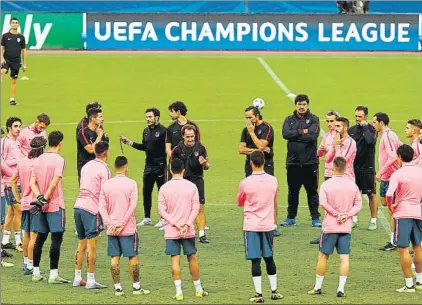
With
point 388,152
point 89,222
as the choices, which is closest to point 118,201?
point 89,222

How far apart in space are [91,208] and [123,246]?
903 mm

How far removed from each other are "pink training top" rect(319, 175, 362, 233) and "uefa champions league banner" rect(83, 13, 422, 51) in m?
27.5

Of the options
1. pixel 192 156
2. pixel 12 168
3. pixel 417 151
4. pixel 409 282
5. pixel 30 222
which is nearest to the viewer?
pixel 409 282

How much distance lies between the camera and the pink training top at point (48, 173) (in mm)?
16484

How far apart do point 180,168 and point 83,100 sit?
1936cm

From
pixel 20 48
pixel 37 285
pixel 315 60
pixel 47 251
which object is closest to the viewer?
pixel 37 285

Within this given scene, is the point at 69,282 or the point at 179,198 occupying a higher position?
the point at 179,198

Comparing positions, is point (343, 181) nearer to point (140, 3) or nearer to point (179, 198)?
point (179, 198)

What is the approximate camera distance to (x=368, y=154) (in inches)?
802

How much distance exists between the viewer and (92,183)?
1625 cm

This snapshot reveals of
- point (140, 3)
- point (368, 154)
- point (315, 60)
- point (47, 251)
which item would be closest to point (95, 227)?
point (47, 251)

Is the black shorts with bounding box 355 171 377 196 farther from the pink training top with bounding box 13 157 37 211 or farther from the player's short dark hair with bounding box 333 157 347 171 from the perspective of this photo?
the pink training top with bounding box 13 157 37 211

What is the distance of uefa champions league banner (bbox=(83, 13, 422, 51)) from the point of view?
42.9 m

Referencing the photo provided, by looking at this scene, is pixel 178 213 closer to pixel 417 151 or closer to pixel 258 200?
pixel 258 200
